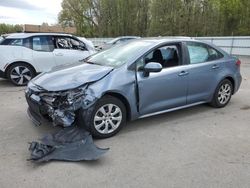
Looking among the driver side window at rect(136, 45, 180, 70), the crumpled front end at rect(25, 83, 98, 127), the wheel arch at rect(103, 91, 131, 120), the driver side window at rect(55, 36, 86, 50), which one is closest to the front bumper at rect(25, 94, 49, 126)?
the crumpled front end at rect(25, 83, 98, 127)

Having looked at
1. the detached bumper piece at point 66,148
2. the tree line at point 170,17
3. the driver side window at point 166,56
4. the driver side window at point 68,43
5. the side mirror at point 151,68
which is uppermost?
the tree line at point 170,17

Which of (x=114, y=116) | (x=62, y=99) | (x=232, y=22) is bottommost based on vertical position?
(x=114, y=116)

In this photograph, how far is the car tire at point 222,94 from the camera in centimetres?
557

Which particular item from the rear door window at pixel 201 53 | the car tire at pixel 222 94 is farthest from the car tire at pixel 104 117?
the car tire at pixel 222 94

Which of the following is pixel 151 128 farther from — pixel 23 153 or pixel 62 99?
pixel 23 153

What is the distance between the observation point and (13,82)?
8062 millimetres

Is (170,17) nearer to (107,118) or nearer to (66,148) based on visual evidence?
(107,118)

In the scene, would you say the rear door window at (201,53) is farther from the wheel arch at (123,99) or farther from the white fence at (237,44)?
the white fence at (237,44)

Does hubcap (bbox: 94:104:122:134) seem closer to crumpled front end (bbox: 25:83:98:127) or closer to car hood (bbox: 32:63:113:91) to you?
crumpled front end (bbox: 25:83:98:127)

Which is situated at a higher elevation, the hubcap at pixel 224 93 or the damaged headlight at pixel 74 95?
the damaged headlight at pixel 74 95

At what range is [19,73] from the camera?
8070 millimetres

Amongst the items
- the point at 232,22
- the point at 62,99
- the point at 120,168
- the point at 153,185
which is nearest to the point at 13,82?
the point at 62,99

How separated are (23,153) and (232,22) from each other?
86.2 ft

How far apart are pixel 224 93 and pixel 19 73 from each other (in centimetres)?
555
